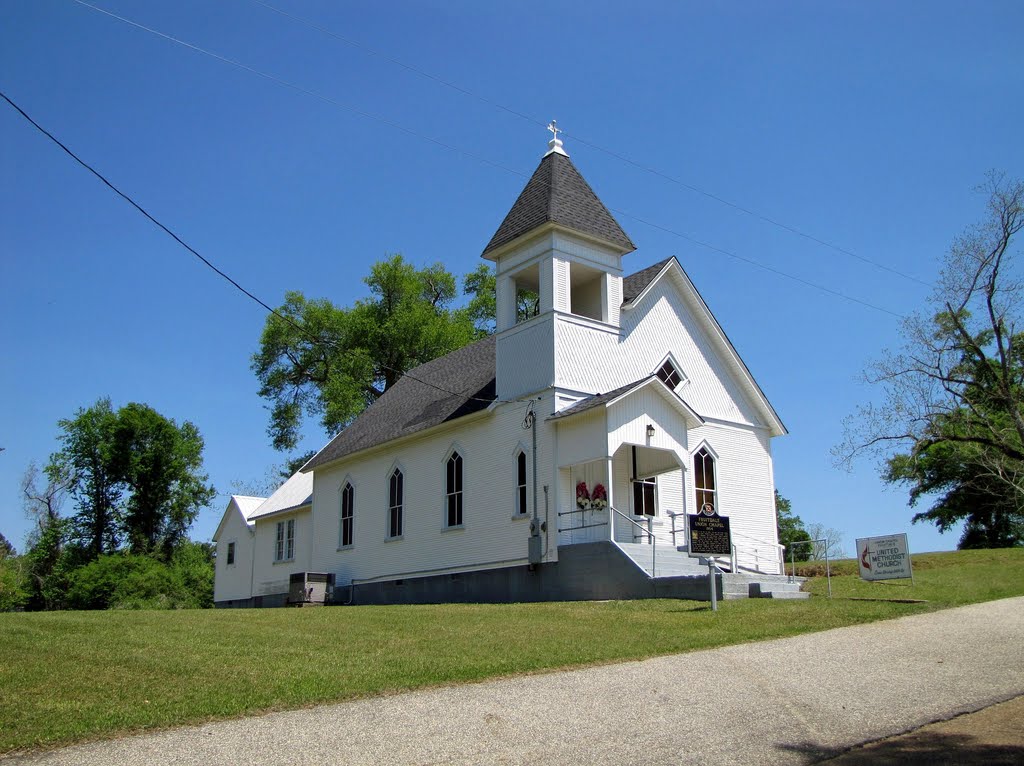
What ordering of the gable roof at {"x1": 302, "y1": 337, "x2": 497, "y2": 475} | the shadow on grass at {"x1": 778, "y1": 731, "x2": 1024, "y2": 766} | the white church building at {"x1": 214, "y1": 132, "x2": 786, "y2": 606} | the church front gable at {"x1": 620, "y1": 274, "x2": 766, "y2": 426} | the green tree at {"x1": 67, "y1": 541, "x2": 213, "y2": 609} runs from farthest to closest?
the green tree at {"x1": 67, "y1": 541, "x2": 213, "y2": 609}
the gable roof at {"x1": 302, "y1": 337, "x2": 497, "y2": 475}
the church front gable at {"x1": 620, "y1": 274, "x2": 766, "y2": 426}
the white church building at {"x1": 214, "y1": 132, "x2": 786, "y2": 606}
the shadow on grass at {"x1": 778, "y1": 731, "x2": 1024, "y2": 766}

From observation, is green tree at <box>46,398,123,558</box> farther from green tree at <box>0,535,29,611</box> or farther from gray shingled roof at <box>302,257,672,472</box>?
gray shingled roof at <box>302,257,672,472</box>

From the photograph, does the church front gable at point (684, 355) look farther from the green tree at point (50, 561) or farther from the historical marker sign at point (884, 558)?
the green tree at point (50, 561)

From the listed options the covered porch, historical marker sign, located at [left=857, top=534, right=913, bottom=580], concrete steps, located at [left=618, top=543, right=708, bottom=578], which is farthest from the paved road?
the covered porch

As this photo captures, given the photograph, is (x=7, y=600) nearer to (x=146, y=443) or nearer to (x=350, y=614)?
(x=146, y=443)

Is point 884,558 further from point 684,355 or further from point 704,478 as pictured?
point 684,355

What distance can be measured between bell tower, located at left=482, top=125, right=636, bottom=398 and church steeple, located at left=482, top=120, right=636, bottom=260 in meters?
0.03

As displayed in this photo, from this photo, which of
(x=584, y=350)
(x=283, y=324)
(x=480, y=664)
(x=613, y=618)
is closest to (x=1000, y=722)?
(x=480, y=664)

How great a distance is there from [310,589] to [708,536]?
14892 mm

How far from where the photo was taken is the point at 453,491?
2555 cm

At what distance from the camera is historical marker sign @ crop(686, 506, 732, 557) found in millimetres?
17234

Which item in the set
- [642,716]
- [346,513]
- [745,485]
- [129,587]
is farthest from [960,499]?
[642,716]

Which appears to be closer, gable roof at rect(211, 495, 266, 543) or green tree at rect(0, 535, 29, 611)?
gable roof at rect(211, 495, 266, 543)

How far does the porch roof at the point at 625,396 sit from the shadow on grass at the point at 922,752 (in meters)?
13.3

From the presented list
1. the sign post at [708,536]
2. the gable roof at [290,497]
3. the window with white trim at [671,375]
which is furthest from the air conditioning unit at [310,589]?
the sign post at [708,536]
